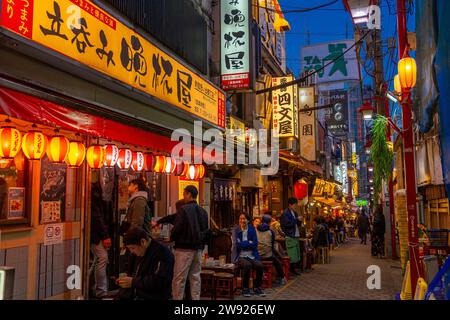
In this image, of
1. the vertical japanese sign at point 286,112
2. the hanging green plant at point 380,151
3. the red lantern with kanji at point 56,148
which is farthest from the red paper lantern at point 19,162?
the vertical japanese sign at point 286,112

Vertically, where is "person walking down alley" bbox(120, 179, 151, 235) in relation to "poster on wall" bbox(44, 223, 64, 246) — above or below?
above

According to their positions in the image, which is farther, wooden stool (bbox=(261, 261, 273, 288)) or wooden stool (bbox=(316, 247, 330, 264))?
wooden stool (bbox=(316, 247, 330, 264))

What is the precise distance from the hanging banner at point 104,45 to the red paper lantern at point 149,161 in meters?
1.50

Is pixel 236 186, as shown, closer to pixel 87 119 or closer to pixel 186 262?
pixel 186 262

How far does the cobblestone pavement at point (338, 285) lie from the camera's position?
395 inches

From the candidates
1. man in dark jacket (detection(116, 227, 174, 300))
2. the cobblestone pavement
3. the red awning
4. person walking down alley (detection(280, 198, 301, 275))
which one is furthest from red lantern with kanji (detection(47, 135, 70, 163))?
person walking down alley (detection(280, 198, 301, 275))

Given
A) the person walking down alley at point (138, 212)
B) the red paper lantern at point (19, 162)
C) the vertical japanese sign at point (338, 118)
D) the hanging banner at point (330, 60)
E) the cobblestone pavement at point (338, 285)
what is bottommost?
the cobblestone pavement at point (338, 285)

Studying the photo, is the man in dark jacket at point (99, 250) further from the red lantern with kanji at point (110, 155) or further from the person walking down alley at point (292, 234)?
the person walking down alley at point (292, 234)

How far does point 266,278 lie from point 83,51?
7867 mm

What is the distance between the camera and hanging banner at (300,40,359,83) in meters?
32.6

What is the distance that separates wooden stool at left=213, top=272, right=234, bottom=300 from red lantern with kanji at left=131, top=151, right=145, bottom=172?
3.25 m

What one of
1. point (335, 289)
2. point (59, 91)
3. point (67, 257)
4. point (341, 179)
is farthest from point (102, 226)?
point (341, 179)

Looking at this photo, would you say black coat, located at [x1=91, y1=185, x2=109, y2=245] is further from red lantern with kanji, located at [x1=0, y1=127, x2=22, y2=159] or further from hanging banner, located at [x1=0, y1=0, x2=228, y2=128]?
red lantern with kanji, located at [x1=0, y1=127, x2=22, y2=159]

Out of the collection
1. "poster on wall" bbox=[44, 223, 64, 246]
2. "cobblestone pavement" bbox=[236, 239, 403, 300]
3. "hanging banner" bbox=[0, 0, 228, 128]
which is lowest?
"cobblestone pavement" bbox=[236, 239, 403, 300]
